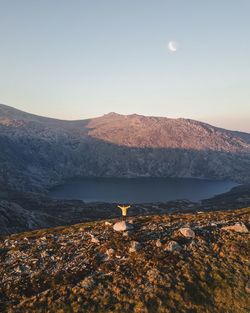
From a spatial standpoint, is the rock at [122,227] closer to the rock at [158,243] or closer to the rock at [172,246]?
the rock at [158,243]

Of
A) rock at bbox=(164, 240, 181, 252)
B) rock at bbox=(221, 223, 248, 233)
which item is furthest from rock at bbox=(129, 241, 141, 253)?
rock at bbox=(221, 223, 248, 233)

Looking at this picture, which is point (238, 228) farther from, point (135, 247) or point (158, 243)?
point (135, 247)

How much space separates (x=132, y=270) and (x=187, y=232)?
683 cm

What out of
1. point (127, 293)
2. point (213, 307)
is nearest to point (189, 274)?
point (213, 307)

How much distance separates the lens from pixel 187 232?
28484 mm

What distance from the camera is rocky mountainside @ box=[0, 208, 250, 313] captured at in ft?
67.8

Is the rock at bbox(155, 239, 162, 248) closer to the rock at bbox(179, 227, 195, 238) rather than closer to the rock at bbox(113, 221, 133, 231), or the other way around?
the rock at bbox(179, 227, 195, 238)

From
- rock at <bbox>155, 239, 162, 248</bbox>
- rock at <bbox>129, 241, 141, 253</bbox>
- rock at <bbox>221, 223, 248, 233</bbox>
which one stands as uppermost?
rock at <bbox>221, 223, 248, 233</bbox>

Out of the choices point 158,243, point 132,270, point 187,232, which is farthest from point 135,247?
point 187,232

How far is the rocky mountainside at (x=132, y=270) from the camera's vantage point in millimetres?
20656

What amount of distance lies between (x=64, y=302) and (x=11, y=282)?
445 cm

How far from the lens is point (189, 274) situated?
2328cm

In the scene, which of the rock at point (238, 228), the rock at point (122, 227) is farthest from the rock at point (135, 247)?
the rock at point (238, 228)

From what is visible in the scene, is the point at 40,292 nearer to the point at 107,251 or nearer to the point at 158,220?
the point at 107,251
